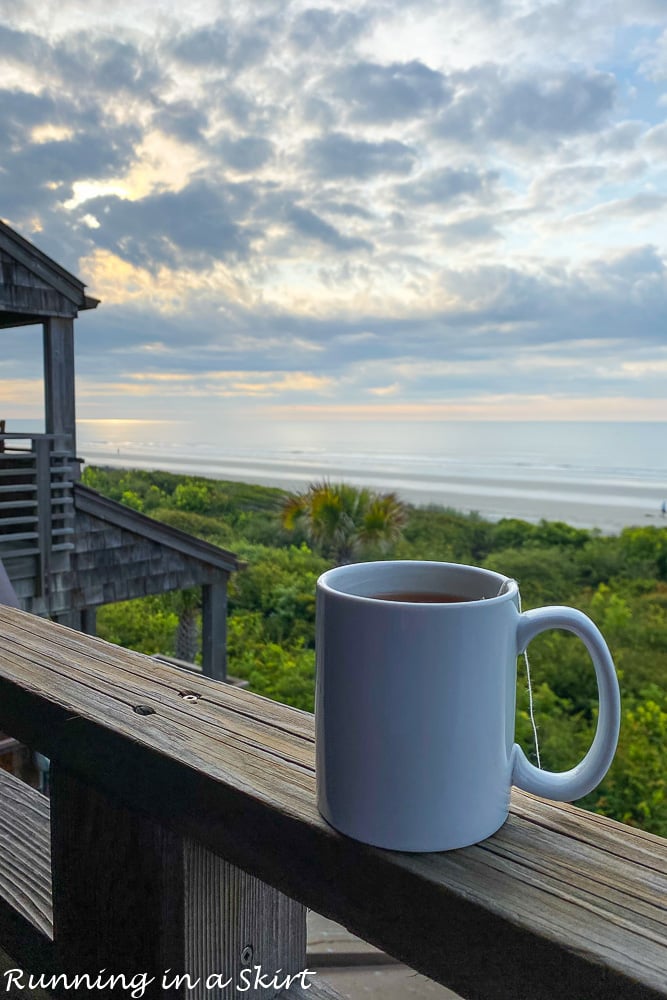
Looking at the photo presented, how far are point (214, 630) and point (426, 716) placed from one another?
23.3 ft

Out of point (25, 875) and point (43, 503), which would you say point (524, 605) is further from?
point (25, 875)

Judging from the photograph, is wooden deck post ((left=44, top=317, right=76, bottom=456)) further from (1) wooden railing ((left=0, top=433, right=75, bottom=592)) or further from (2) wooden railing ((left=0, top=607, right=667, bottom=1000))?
(2) wooden railing ((left=0, top=607, right=667, bottom=1000))

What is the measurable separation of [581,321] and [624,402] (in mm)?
9419

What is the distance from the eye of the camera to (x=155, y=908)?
54 centimetres

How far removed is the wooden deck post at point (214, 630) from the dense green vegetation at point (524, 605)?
3.55ft

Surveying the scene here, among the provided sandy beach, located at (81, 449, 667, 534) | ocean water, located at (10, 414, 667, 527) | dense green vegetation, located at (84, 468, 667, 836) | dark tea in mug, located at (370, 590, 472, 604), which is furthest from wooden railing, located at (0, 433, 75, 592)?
ocean water, located at (10, 414, 667, 527)

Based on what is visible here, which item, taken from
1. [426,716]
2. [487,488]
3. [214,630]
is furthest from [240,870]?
[487,488]

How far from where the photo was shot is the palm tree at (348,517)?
440 inches

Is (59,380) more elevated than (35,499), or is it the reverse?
(59,380)

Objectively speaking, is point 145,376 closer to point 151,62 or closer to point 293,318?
point 293,318

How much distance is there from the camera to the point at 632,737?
8.10 metres

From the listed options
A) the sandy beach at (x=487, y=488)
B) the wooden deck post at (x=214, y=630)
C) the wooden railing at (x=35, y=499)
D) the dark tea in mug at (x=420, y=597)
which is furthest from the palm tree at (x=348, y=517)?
the sandy beach at (x=487, y=488)

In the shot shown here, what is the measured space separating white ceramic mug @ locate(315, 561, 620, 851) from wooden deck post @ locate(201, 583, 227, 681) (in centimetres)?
686

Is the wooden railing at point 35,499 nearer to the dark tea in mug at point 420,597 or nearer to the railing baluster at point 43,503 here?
the railing baluster at point 43,503
